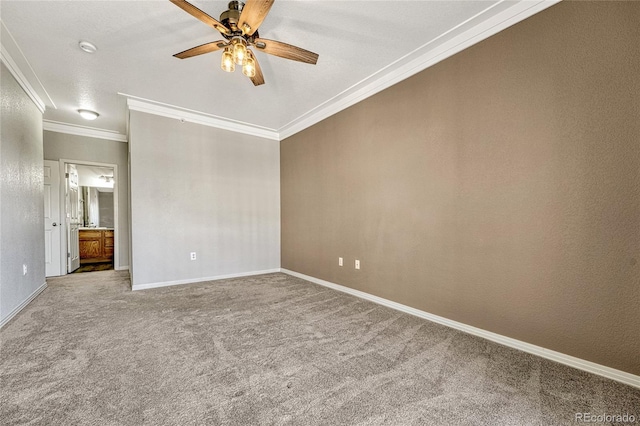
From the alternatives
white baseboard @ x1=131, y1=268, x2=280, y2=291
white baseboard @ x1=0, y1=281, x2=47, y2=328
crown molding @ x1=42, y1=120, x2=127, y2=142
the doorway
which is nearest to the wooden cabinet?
the doorway

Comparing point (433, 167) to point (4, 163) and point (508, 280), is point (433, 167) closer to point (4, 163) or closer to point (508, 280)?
point (508, 280)

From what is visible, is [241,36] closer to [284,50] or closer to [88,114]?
[284,50]

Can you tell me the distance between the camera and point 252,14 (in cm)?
177

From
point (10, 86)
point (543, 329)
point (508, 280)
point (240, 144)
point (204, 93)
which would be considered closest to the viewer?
point (543, 329)

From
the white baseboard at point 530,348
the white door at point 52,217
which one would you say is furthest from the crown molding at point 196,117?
the white baseboard at point 530,348

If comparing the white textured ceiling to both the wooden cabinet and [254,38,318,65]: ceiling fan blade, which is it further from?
the wooden cabinet

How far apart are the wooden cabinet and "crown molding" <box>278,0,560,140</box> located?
6.38m

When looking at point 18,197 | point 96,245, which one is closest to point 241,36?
point 18,197

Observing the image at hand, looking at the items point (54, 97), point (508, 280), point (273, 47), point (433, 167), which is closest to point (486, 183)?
point (433, 167)

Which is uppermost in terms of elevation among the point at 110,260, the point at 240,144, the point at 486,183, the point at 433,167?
the point at 240,144

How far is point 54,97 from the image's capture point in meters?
3.60

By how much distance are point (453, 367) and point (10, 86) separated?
4952 mm

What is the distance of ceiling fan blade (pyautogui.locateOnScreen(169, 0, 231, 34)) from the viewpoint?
5.32 ft

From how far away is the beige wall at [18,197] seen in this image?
102 inches
